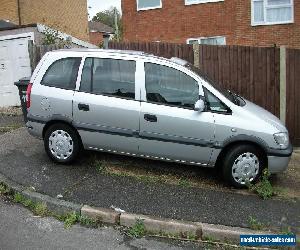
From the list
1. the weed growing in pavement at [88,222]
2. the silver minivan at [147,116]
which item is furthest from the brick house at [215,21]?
the weed growing in pavement at [88,222]

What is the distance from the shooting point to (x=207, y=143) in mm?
5699

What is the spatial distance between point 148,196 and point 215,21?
12.5m

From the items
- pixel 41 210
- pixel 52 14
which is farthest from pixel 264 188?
pixel 52 14

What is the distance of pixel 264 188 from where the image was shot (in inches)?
220

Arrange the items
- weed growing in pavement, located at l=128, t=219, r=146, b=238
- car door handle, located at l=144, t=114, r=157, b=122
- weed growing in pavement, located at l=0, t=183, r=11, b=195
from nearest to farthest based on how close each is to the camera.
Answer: weed growing in pavement, located at l=128, t=219, r=146, b=238 → weed growing in pavement, located at l=0, t=183, r=11, b=195 → car door handle, located at l=144, t=114, r=157, b=122

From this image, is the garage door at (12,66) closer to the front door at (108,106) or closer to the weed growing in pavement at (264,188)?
the front door at (108,106)

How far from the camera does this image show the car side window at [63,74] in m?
6.20

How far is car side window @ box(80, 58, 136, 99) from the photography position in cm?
596

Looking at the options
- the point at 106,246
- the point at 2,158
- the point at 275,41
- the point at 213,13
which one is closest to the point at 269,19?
the point at 275,41

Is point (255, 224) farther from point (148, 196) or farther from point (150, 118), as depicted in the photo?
point (150, 118)

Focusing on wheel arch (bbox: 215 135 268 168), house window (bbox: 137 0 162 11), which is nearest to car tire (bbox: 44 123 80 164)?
wheel arch (bbox: 215 135 268 168)

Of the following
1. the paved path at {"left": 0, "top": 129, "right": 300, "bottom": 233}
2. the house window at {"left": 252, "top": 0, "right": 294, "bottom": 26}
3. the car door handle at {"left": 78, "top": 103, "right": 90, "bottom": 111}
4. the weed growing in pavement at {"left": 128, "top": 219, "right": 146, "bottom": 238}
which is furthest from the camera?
the house window at {"left": 252, "top": 0, "right": 294, "bottom": 26}

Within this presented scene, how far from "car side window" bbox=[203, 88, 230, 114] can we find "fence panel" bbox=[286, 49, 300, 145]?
3373 millimetres

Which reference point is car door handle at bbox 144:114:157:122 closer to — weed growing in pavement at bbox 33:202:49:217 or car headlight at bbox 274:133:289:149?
car headlight at bbox 274:133:289:149
